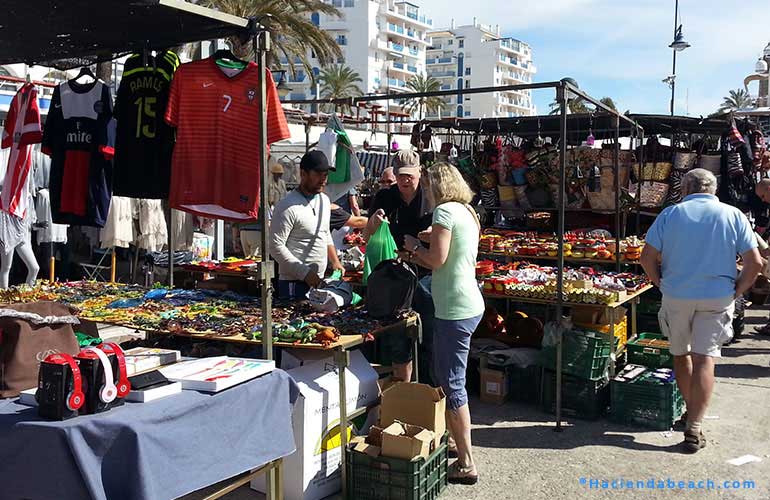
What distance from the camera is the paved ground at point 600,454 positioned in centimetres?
441

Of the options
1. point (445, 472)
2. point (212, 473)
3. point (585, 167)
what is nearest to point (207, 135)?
point (212, 473)

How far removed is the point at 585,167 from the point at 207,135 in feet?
22.2

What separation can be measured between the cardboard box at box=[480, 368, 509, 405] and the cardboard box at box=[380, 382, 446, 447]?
1.96 meters

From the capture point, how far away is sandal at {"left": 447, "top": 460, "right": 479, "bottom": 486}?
14.6 feet

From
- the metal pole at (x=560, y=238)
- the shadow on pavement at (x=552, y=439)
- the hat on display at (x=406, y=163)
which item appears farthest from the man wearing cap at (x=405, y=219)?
the metal pole at (x=560, y=238)

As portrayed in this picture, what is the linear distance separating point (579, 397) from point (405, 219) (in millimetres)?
2168

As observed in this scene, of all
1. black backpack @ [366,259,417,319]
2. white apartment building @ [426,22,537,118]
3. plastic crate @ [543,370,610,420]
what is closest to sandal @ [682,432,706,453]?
plastic crate @ [543,370,610,420]

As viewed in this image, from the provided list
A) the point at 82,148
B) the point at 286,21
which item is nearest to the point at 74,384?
the point at 82,148

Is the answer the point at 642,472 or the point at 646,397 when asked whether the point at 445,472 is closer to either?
the point at 642,472

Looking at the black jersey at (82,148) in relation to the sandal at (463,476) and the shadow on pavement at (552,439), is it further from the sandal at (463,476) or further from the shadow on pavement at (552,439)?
the shadow on pavement at (552,439)

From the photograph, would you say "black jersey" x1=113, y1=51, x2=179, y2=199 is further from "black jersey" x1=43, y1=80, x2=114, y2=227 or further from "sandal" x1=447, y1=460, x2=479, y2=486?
"sandal" x1=447, y1=460, x2=479, y2=486

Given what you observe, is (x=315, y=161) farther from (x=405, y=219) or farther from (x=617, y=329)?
(x=617, y=329)

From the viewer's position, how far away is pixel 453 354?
14.2ft

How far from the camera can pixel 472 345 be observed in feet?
21.8
